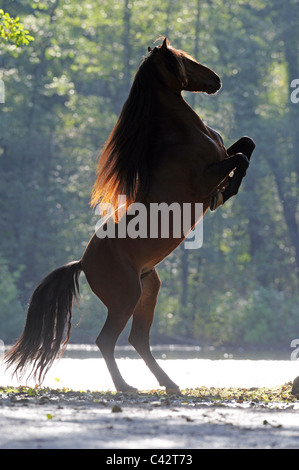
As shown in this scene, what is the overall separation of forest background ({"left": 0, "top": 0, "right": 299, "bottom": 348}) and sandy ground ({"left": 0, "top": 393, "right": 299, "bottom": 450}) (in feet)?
85.2

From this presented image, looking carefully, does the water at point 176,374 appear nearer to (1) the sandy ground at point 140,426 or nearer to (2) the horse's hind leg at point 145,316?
(2) the horse's hind leg at point 145,316

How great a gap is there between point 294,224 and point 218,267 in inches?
130

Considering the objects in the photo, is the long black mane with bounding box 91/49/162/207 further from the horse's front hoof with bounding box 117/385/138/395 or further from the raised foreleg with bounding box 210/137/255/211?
the horse's front hoof with bounding box 117/385/138/395

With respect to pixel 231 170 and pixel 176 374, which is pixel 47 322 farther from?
pixel 176 374

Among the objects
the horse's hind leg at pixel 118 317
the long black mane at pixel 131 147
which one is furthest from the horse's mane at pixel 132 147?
the horse's hind leg at pixel 118 317

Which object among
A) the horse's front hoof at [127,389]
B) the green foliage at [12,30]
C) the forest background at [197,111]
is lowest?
the horse's front hoof at [127,389]

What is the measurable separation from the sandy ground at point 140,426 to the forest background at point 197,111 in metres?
26.0

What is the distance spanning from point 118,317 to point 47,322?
71cm

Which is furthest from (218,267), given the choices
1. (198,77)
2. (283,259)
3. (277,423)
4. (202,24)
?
(277,423)

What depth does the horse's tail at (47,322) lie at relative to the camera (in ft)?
28.5

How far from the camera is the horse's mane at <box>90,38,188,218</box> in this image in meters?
8.56

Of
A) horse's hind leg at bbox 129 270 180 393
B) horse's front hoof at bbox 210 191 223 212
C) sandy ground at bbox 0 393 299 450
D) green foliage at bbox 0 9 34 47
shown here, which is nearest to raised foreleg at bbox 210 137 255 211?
horse's front hoof at bbox 210 191 223 212

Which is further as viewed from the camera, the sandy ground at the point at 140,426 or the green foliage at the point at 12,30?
the green foliage at the point at 12,30

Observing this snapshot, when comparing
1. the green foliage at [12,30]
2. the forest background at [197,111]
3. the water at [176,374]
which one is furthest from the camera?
the forest background at [197,111]
